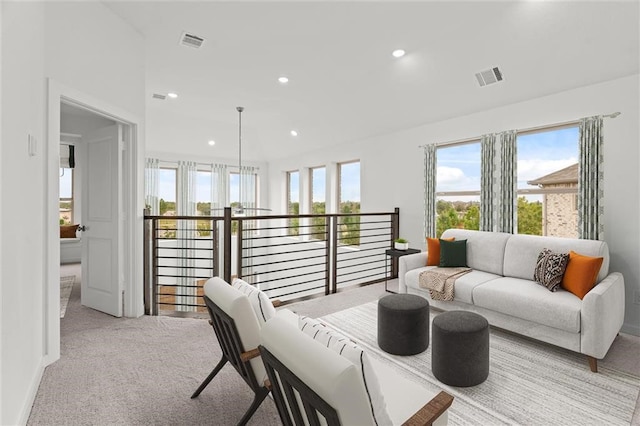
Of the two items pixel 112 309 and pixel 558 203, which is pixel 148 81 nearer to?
pixel 112 309

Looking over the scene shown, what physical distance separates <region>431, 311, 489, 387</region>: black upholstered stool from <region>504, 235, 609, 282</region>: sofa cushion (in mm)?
1492

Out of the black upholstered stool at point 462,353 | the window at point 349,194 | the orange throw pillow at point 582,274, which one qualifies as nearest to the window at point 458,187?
the orange throw pillow at point 582,274

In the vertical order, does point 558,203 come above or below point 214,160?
below

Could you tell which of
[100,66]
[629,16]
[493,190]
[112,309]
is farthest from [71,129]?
[629,16]

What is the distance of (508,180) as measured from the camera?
4.23 meters

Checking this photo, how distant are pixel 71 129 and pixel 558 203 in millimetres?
6070

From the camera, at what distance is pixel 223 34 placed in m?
3.57

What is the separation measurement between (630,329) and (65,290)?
6893 mm

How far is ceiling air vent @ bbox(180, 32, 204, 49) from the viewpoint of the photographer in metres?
3.58

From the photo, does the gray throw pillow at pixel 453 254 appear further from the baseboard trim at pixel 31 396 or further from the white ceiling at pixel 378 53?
the baseboard trim at pixel 31 396

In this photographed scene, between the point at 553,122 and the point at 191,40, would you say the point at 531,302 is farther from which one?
the point at 191,40

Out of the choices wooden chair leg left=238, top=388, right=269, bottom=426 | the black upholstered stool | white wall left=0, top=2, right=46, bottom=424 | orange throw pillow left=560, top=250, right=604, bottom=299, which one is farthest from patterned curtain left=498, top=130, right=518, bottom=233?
white wall left=0, top=2, right=46, bottom=424

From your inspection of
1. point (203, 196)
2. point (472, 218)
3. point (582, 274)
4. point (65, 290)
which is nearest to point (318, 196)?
point (203, 196)

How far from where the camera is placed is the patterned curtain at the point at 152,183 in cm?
725
